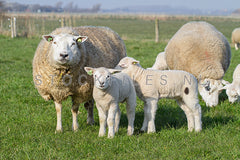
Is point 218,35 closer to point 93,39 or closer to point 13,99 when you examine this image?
point 93,39

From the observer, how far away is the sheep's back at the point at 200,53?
6793 millimetres

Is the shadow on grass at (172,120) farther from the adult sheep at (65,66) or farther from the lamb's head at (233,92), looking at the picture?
the adult sheep at (65,66)

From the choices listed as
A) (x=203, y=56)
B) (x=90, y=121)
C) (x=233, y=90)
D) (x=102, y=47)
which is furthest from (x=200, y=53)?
(x=90, y=121)

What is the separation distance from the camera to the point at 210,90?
6684 mm

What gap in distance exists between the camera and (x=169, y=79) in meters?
4.88

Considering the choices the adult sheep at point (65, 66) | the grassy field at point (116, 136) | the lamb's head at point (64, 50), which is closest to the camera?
the grassy field at point (116, 136)

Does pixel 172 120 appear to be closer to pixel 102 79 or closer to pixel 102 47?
pixel 102 47

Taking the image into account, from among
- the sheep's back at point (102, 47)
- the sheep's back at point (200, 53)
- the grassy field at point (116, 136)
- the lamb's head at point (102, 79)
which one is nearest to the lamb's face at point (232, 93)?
the grassy field at point (116, 136)

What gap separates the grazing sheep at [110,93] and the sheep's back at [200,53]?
8.30 ft

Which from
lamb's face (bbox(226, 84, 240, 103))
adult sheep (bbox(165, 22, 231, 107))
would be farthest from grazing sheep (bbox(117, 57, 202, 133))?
lamb's face (bbox(226, 84, 240, 103))

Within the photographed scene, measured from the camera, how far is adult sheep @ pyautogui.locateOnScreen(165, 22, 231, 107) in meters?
6.70

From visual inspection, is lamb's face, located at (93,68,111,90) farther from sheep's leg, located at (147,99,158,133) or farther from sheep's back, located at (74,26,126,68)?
sheep's back, located at (74,26,126,68)

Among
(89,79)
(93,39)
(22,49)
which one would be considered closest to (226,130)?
(89,79)

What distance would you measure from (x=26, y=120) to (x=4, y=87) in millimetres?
2670
